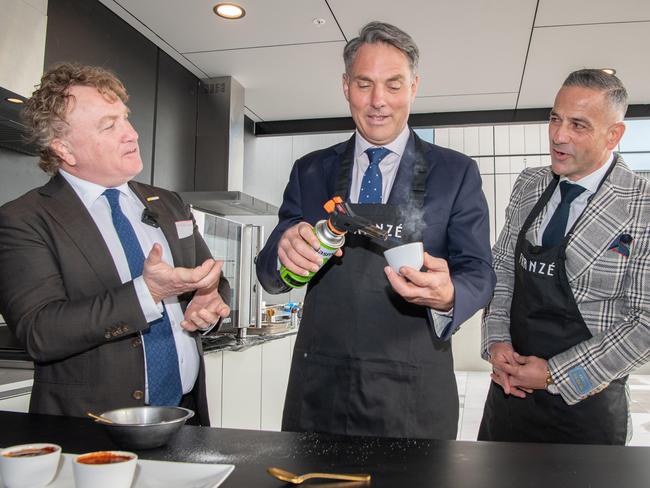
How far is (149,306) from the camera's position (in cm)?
146

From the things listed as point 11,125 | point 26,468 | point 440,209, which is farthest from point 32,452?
point 11,125

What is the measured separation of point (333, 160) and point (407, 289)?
0.62 metres

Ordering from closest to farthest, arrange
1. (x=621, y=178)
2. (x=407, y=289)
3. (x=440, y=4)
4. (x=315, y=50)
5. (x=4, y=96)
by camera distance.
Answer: (x=407, y=289) → (x=621, y=178) → (x=4, y=96) → (x=440, y=4) → (x=315, y=50)

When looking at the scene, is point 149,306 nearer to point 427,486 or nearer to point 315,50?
point 427,486

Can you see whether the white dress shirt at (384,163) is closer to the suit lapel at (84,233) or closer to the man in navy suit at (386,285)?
the man in navy suit at (386,285)

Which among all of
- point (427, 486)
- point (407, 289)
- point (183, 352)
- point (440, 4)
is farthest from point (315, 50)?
point (427, 486)

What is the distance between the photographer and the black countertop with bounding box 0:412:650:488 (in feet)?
3.16

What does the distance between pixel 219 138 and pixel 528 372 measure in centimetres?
347

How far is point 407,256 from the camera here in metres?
1.22

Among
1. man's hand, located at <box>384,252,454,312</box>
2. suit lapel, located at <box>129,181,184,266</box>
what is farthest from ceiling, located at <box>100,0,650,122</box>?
man's hand, located at <box>384,252,454,312</box>

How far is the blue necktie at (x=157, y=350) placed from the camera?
1646 millimetres

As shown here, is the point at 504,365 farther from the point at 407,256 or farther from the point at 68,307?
the point at 68,307

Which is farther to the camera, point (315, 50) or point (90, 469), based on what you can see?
point (315, 50)

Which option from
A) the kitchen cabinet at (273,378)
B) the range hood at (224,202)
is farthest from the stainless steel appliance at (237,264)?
the kitchen cabinet at (273,378)
